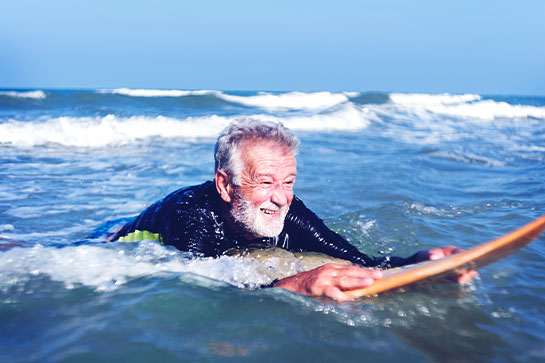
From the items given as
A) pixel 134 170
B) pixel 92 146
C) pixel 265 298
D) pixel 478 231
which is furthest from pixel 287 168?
pixel 92 146

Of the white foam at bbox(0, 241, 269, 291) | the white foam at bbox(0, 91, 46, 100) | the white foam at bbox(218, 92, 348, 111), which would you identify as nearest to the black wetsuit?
the white foam at bbox(0, 241, 269, 291)

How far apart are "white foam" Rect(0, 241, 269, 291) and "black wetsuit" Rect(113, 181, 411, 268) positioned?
0.12m

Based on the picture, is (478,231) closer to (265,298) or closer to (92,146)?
(265,298)

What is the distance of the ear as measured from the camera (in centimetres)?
327

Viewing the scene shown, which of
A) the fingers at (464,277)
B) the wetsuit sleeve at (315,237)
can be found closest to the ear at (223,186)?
the wetsuit sleeve at (315,237)

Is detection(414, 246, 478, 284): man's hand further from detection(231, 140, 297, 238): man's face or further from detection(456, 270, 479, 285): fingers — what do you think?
detection(231, 140, 297, 238): man's face

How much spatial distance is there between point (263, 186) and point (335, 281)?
83cm

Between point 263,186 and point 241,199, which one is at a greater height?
point 263,186

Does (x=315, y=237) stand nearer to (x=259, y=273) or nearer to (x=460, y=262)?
(x=259, y=273)

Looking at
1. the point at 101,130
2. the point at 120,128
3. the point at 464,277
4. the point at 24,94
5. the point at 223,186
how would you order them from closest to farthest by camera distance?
the point at 464,277
the point at 223,186
the point at 101,130
the point at 120,128
the point at 24,94

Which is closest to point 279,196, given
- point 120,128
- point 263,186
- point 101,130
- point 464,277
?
point 263,186

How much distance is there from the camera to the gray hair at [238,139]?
3.21 m

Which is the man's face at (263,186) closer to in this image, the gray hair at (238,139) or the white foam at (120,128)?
the gray hair at (238,139)

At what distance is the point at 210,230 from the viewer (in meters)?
3.35
